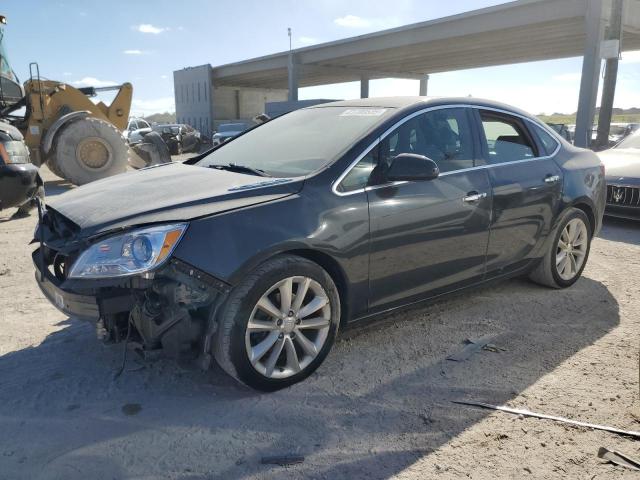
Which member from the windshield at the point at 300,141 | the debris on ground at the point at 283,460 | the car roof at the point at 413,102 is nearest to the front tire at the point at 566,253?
the car roof at the point at 413,102

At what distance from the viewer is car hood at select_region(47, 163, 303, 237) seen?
2760 millimetres

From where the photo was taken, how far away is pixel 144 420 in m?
2.73

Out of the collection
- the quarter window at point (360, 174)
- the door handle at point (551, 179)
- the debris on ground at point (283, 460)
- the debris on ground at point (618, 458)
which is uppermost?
the quarter window at point (360, 174)

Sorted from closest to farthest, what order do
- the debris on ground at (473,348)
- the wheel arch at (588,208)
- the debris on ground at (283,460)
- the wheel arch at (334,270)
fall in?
the debris on ground at (283,460) < the wheel arch at (334,270) < the debris on ground at (473,348) < the wheel arch at (588,208)

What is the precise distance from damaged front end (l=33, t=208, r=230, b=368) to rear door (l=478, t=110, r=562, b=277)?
224cm

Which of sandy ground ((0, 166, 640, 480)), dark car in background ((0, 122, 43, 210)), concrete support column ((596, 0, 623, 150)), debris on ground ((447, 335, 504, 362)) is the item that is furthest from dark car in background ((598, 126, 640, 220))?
concrete support column ((596, 0, 623, 150))

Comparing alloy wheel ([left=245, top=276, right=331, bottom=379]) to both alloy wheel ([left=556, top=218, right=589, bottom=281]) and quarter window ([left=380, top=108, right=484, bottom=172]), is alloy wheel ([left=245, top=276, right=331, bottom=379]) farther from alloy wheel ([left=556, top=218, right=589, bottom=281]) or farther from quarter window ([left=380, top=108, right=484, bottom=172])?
alloy wheel ([left=556, top=218, right=589, bottom=281])

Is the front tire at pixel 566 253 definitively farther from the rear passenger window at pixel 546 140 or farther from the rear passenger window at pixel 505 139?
the rear passenger window at pixel 505 139

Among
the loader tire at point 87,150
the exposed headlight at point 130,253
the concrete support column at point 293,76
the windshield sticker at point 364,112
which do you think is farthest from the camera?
the concrete support column at point 293,76

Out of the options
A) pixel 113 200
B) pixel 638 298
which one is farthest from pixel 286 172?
pixel 638 298

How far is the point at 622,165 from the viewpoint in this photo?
784 cm

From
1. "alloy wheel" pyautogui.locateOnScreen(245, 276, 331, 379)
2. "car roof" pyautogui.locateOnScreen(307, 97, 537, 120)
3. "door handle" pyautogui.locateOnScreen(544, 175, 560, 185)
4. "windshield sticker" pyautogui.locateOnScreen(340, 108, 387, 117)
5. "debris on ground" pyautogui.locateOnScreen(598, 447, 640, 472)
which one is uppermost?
"car roof" pyautogui.locateOnScreen(307, 97, 537, 120)

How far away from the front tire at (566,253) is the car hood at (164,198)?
2635 mm

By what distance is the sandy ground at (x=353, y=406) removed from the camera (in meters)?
2.41
